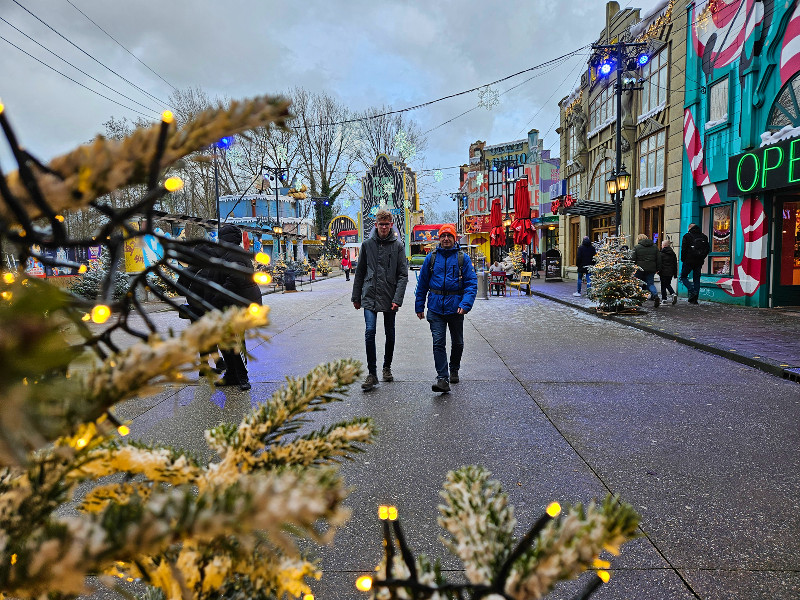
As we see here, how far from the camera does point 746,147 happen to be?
11352mm

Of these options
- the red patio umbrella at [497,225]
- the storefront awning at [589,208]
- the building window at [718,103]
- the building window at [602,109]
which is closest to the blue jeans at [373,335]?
the building window at [718,103]

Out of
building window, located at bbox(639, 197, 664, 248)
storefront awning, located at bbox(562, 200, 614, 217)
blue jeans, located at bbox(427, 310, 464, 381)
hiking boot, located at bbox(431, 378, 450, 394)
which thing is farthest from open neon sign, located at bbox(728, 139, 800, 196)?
hiking boot, located at bbox(431, 378, 450, 394)

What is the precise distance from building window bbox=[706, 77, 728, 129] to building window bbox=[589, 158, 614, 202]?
24.6ft

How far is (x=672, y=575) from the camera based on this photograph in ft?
7.27

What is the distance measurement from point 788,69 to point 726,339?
6.53 metres

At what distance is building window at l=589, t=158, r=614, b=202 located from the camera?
21.0 m

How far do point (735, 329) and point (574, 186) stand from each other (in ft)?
61.1

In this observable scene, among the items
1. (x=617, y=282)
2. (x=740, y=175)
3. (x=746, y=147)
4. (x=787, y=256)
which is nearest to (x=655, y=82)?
(x=746, y=147)

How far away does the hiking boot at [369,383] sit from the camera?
541 cm

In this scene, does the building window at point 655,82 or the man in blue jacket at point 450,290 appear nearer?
the man in blue jacket at point 450,290

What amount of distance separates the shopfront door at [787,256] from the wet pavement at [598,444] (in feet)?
14.0

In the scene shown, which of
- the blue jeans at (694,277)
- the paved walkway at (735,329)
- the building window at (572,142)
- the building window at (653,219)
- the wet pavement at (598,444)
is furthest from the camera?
the building window at (572,142)

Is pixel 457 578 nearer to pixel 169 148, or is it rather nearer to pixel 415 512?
pixel 415 512

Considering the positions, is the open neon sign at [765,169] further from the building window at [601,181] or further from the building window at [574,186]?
the building window at [574,186]
